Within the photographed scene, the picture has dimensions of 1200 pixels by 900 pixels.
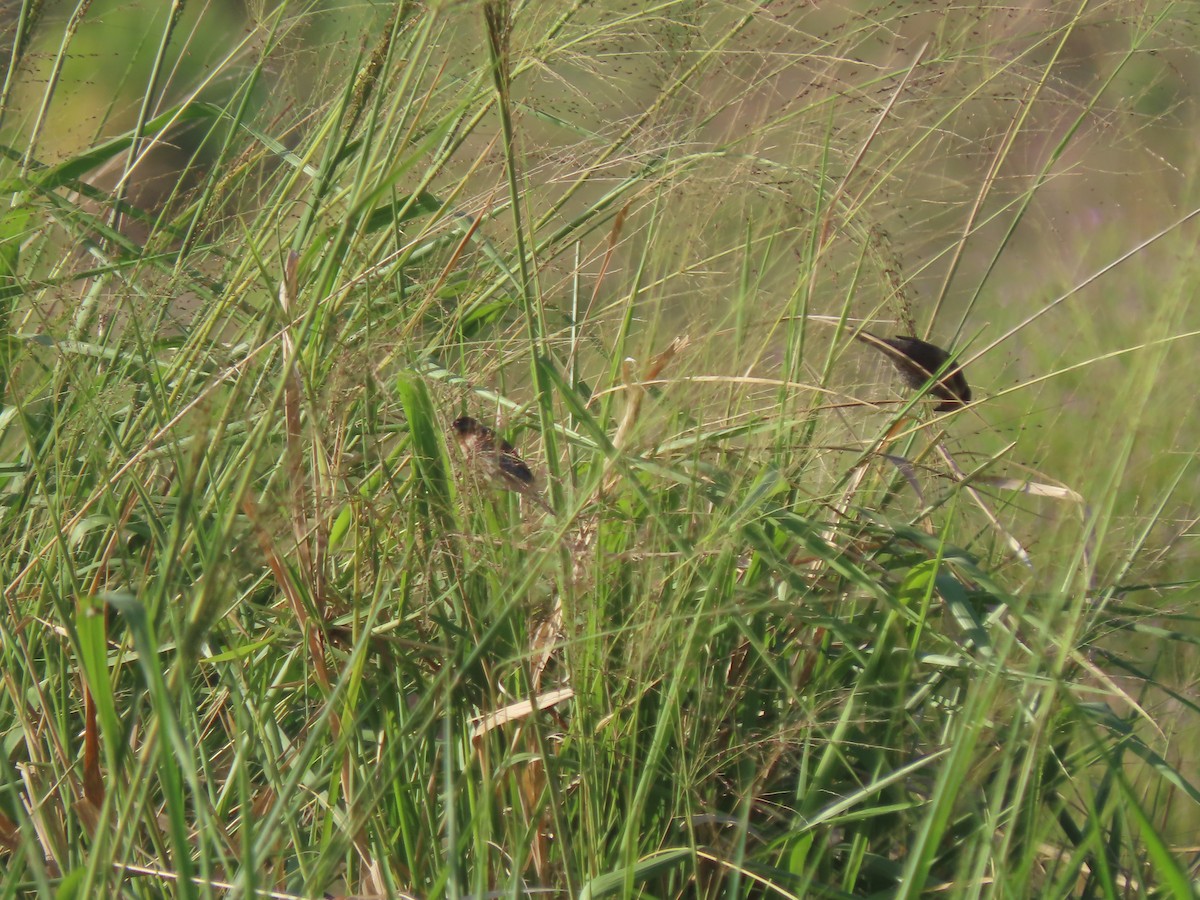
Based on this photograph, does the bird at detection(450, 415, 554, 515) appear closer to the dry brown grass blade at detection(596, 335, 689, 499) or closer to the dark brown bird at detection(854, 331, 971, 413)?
the dry brown grass blade at detection(596, 335, 689, 499)

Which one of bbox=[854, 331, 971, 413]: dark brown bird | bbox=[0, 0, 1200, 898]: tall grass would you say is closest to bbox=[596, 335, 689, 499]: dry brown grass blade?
bbox=[0, 0, 1200, 898]: tall grass

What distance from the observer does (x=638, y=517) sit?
3.82 feet

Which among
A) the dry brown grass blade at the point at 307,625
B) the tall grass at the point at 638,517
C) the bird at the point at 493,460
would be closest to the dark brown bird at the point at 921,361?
the tall grass at the point at 638,517

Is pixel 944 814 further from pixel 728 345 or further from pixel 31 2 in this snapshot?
pixel 31 2

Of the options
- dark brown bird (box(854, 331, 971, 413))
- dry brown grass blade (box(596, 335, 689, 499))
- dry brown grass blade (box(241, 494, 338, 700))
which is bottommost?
dry brown grass blade (box(241, 494, 338, 700))

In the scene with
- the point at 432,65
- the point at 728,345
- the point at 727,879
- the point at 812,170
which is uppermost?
the point at 432,65

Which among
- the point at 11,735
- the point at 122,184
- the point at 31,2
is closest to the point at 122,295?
the point at 122,184

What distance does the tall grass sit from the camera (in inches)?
37.2

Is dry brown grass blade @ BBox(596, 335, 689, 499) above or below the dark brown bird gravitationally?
above

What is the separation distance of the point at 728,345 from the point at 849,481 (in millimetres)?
235

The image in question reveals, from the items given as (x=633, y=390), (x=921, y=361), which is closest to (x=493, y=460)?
(x=633, y=390)

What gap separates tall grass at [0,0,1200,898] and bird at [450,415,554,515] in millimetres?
15

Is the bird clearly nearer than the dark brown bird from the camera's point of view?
Yes

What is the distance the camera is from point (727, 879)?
3.52 feet
